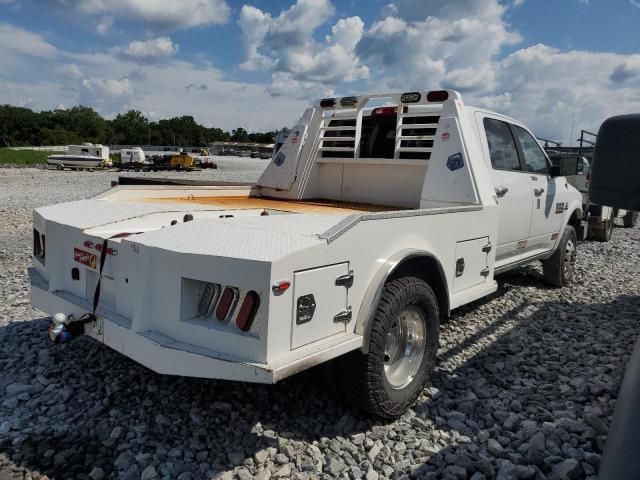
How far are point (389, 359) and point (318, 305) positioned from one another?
3.34ft

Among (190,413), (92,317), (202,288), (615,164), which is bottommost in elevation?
(190,413)

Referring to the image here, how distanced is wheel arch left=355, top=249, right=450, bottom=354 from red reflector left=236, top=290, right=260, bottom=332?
27.2 inches

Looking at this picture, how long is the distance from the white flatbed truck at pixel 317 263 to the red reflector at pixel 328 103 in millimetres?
91

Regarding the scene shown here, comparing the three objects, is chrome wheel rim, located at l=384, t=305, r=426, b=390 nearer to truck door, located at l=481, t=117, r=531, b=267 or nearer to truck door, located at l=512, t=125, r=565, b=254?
truck door, located at l=481, t=117, r=531, b=267

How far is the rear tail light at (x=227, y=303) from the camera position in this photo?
2.62 meters

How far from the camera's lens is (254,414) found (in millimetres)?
3510

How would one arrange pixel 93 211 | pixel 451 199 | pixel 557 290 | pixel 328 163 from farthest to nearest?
pixel 557 290 < pixel 328 163 < pixel 451 199 < pixel 93 211

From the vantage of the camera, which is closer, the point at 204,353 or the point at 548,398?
the point at 204,353

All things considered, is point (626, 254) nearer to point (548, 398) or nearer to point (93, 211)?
point (548, 398)

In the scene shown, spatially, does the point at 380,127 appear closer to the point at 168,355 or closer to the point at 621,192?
the point at 168,355

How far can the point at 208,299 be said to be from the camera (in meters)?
2.75

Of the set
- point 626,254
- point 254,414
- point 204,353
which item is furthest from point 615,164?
point 626,254

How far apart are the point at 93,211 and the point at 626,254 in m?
9.80

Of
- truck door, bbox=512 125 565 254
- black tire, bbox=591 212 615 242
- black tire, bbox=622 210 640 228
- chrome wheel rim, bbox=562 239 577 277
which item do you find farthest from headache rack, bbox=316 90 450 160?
black tire, bbox=622 210 640 228
